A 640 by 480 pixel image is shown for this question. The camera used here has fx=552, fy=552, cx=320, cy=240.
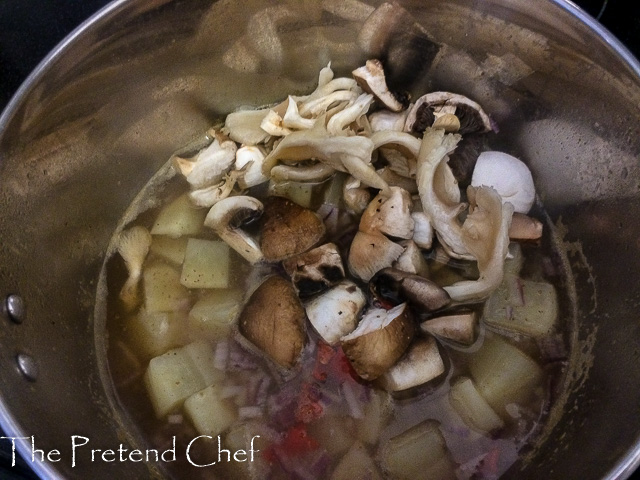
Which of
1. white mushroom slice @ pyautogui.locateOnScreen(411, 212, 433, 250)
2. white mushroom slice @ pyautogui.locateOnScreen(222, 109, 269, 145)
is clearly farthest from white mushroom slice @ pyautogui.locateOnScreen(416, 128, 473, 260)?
white mushroom slice @ pyautogui.locateOnScreen(222, 109, 269, 145)

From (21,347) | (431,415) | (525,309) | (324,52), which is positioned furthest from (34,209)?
(525,309)

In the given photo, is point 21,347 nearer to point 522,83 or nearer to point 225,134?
point 225,134

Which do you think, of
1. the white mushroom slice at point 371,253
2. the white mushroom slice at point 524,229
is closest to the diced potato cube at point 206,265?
the white mushroom slice at point 371,253

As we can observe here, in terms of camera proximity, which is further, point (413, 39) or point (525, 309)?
point (413, 39)

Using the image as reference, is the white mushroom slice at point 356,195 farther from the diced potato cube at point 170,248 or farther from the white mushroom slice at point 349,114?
the diced potato cube at point 170,248

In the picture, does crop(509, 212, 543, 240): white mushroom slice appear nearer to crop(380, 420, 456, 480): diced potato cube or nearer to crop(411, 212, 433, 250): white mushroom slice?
crop(411, 212, 433, 250): white mushroom slice

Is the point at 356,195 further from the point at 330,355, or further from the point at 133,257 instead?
the point at 133,257

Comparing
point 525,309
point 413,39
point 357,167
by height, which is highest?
point 413,39

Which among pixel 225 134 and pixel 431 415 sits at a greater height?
pixel 225 134
